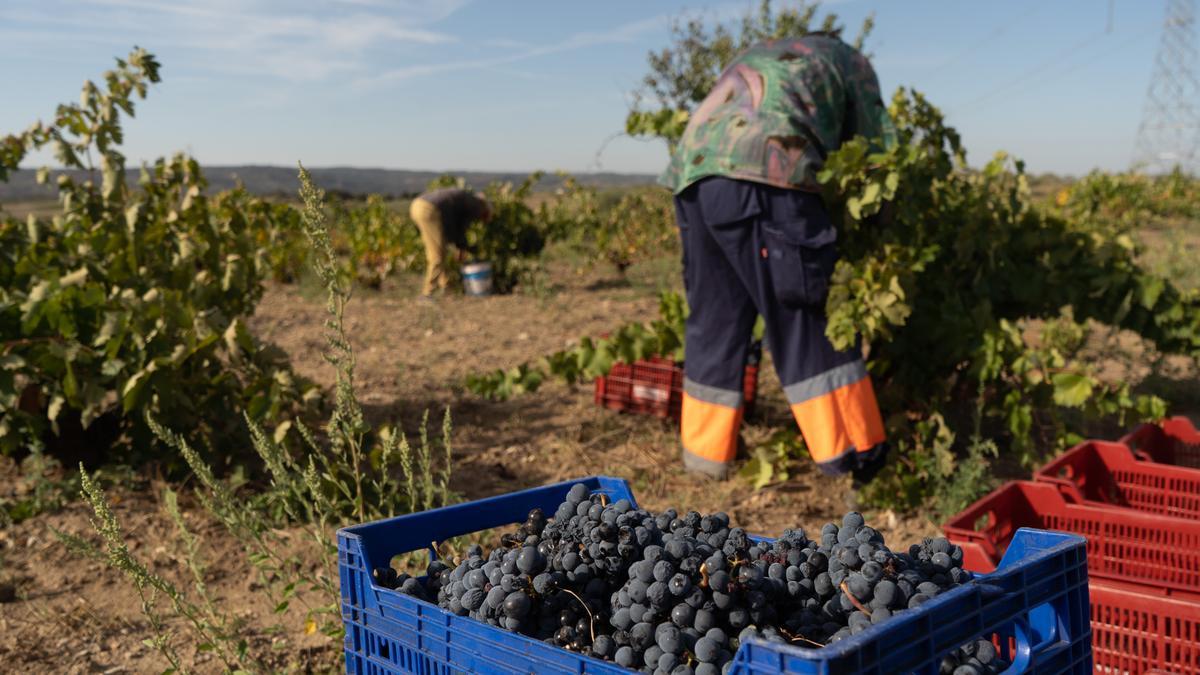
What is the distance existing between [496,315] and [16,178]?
449 cm

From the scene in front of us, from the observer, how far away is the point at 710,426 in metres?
3.98

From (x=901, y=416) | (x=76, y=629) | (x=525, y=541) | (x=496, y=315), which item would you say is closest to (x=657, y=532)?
(x=525, y=541)

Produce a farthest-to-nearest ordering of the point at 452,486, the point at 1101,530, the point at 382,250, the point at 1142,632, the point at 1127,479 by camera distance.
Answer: the point at 382,250 → the point at 452,486 → the point at 1127,479 → the point at 1101,530 → the point at 1142,632

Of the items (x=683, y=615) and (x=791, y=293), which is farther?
(x=791, y=293)

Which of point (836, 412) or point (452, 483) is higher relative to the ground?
point (836, 412)

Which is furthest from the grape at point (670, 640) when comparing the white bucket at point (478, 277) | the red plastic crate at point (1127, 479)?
the white bucket at point (478, 277)

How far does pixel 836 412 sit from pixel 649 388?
1.57 m

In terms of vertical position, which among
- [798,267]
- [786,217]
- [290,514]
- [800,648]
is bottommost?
[290,514]

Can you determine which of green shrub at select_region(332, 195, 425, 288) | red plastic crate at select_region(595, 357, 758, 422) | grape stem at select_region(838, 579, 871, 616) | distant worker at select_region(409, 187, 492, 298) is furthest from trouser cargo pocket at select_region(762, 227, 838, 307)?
green shrub at select_region(332, 195, 425, 288)

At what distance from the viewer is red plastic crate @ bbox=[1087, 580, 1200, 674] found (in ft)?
6.57

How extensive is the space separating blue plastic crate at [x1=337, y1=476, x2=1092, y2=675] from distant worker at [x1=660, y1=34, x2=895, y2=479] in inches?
71.7

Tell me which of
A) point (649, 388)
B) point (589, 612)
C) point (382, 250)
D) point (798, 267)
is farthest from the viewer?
point (382, 250)

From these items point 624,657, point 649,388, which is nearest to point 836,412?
point 649,388

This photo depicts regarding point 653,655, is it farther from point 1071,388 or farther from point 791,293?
point 1071,388
